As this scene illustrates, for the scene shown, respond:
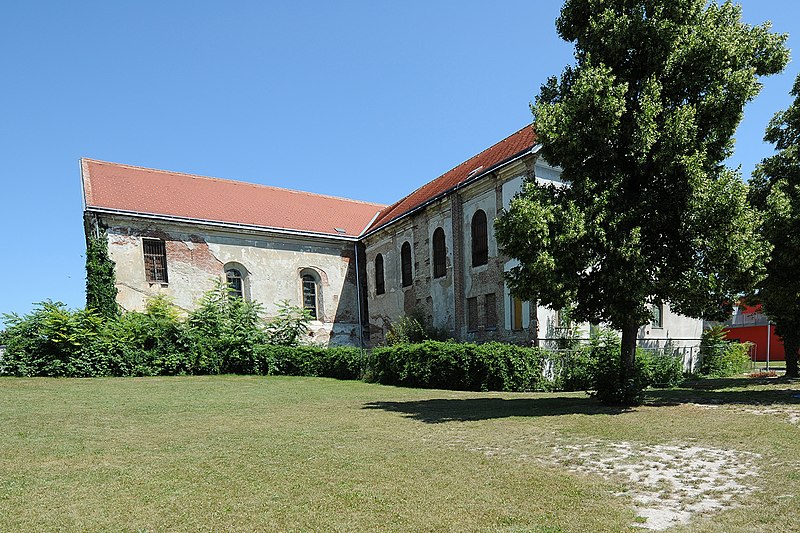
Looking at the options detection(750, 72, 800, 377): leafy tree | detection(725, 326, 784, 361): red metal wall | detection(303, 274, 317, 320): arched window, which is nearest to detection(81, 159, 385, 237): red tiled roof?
detection(303, 274, 317, 320): arched window

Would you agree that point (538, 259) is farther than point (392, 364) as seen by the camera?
No

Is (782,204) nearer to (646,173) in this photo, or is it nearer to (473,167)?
(646,173)

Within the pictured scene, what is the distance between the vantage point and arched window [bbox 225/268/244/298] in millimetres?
27875

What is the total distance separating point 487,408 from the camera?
11.9 metres

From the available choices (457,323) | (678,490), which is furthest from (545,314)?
(678,490)

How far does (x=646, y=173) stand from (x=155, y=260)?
892 inches

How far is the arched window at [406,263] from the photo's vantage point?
1062 inches

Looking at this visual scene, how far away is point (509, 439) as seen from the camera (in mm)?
8180

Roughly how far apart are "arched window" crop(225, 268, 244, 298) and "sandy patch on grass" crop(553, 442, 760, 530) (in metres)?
23.3

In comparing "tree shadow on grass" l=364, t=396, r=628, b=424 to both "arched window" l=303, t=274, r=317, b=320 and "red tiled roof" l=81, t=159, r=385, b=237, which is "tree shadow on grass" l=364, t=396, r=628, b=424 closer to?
"arched window" l=303, t=274, r=317, b=320

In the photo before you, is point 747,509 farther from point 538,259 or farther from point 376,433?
point 538,259

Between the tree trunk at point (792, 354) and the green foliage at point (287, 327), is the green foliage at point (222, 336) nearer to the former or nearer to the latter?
the green foliage at point (287, 327)

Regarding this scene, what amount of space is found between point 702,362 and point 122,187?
2840 centimetres

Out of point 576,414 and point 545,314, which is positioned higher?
point 545,314
